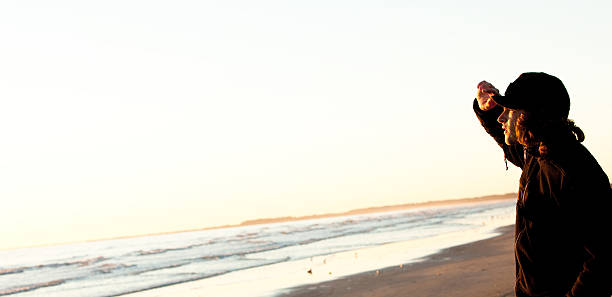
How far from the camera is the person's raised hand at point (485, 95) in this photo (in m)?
2.57

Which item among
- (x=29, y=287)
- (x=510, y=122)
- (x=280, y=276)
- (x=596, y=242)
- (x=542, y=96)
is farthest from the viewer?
(x=29, y=287)

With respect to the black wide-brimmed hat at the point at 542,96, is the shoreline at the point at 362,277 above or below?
below

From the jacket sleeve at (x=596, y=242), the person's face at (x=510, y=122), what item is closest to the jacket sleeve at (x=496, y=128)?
the person's face at (x=510, y=122)

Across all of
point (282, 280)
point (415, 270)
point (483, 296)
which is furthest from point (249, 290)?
point (483, 296)

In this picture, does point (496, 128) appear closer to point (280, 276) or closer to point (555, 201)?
point (555, 201)

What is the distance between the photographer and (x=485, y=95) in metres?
2.67

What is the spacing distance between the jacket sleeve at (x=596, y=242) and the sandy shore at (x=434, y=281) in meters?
6.31

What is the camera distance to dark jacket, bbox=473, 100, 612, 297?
2.01m

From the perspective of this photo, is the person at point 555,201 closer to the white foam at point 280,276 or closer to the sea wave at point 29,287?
the white foam at point 280,276

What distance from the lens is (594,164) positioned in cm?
206

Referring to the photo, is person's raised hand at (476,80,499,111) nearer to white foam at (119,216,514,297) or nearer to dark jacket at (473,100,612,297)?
dark jacket at (473,100,612,297)

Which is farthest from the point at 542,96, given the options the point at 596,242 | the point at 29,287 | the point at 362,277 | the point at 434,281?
the point at 29,287

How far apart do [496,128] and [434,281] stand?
27.7 ft

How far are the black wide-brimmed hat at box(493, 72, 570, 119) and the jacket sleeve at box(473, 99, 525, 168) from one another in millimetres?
445
